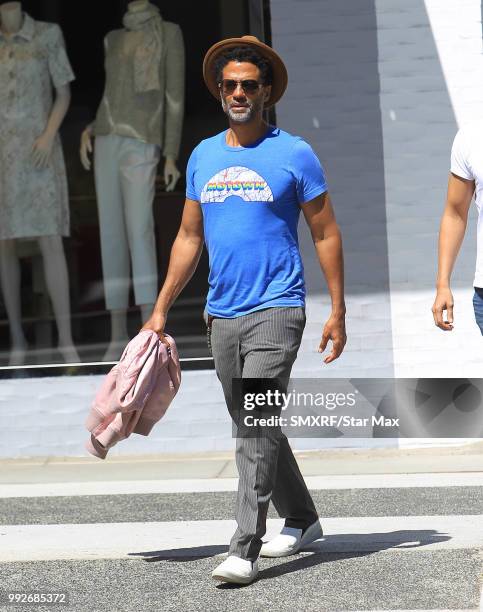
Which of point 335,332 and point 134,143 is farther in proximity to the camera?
point 134,143

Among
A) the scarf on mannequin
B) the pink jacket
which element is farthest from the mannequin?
the pink jacket

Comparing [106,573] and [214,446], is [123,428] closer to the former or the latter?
[106,573]

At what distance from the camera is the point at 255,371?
18.1ft

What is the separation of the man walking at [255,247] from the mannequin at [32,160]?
4.48 metres

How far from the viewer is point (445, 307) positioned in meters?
5.55

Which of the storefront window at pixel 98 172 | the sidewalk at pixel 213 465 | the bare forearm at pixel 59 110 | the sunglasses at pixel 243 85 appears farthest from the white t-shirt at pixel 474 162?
the bare forearm at pixel 59 110

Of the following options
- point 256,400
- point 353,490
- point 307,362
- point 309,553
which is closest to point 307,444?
point 307,362

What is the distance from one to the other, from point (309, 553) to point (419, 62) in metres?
4.52

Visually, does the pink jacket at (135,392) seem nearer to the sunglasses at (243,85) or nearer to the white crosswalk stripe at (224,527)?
the white crosswalk stripe at (224,527)

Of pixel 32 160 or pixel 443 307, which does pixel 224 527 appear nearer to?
pixel 443 307

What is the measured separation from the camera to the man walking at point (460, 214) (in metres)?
5.51

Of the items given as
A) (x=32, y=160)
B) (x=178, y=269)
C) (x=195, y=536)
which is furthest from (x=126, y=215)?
(x=178, y=269)

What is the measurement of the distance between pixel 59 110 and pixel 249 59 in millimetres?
4575

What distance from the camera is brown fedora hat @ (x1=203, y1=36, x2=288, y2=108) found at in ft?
18.5
